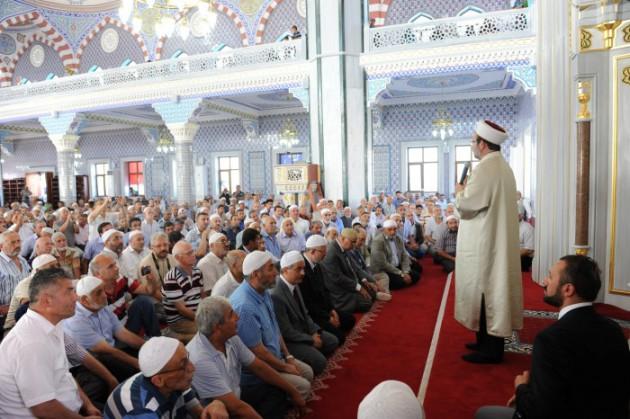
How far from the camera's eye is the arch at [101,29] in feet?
36.9

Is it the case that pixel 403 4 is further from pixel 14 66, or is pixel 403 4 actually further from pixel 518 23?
pixel 14 66

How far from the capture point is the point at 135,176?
13.7 meters

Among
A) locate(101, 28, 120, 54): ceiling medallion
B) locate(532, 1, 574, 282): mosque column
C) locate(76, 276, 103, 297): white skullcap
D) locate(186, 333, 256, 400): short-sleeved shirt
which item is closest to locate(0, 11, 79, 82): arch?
locate(101, 28, 120, 54): ceiling medallion

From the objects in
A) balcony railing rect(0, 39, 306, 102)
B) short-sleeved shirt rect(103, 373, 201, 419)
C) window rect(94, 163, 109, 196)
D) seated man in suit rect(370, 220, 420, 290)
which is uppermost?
balcony railing rect(0, 39, 306, 102)

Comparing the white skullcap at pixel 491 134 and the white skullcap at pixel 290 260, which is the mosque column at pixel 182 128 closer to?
the white skullcap at pixel 290 260

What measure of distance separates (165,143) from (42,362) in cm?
1126

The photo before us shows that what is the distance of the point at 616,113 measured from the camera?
3305 mm

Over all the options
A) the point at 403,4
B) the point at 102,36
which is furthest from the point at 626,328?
the point at 102,36

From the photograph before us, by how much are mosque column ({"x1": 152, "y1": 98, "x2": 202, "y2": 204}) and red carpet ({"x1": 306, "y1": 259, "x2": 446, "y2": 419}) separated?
608 centimetres

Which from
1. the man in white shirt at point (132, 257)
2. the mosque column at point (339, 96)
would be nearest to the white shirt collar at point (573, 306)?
the man in white shirt at point (132, 257)

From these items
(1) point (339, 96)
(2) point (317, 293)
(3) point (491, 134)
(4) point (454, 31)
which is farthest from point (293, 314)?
(4) point (454, 31)

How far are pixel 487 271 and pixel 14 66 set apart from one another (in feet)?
47.8

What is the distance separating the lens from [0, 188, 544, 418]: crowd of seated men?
1442 mm

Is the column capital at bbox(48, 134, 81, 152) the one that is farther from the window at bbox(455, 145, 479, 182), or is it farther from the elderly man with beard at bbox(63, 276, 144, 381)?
the elderly man with beard at bbox(63, 276, 144, 381)
